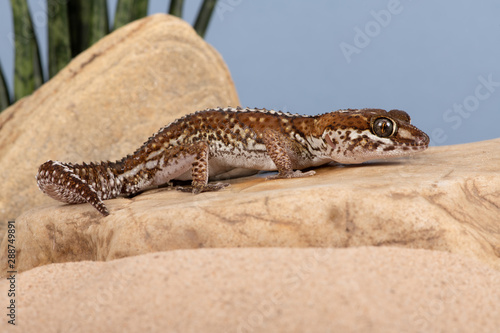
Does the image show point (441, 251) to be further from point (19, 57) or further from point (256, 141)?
point (19, 57)

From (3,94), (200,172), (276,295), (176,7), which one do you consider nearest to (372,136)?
(200,172)

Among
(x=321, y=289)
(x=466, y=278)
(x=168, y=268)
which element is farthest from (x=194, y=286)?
(x=466, y=278)

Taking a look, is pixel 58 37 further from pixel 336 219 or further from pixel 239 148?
pixel 336 219

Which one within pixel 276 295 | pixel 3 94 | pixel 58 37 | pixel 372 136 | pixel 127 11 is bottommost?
pixel 276 295

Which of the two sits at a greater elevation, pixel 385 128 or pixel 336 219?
pixel 385 128

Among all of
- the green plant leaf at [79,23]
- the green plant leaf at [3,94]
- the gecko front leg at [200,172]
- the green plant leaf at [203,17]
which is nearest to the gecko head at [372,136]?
the gecko front leg at [200,172]

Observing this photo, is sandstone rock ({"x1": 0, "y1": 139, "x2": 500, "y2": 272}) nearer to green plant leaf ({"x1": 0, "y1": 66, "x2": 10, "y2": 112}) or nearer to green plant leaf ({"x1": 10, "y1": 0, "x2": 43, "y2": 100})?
green plant leaf ({"x1": 10, "y1": 0, "x2": 43, "y2": 100})
